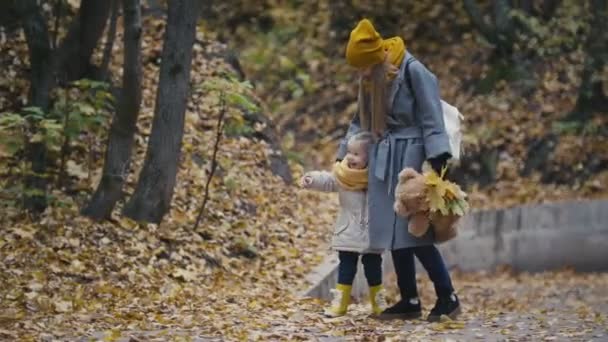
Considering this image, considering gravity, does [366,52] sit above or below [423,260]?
above

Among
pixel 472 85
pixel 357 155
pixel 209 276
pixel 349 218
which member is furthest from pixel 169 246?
pixel 472 85

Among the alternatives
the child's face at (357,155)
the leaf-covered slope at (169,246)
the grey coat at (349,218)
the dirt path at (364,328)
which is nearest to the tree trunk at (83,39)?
the leaf-covered slope at (169,246)

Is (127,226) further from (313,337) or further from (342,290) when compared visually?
(313,337)

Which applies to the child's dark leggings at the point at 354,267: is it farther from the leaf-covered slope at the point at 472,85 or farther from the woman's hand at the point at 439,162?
the leaf-covered slope at the point at 472,85

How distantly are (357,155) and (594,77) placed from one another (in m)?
11.6

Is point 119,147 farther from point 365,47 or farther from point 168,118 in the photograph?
point 365,47

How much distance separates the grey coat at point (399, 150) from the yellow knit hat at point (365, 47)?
220mm

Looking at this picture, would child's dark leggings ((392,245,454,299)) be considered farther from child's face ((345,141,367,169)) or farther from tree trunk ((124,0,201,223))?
tree trunk ((124,0,201,223))

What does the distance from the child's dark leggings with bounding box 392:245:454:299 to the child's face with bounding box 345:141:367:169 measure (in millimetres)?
650

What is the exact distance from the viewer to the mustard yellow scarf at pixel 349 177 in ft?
29.4

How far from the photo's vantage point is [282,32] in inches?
983

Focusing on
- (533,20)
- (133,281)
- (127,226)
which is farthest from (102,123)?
(533,20)

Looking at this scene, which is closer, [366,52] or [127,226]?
[366,52]

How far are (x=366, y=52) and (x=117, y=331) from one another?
2.46 metres
